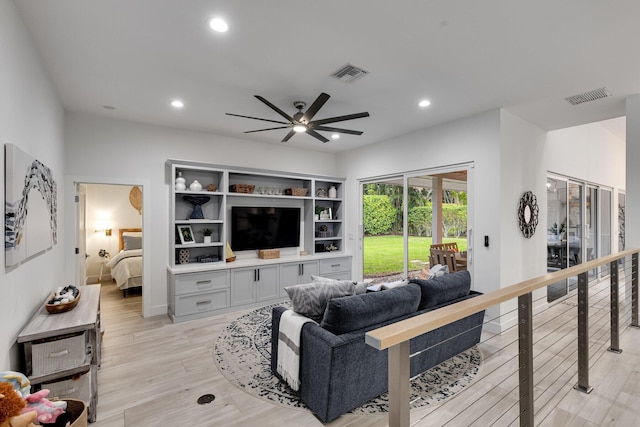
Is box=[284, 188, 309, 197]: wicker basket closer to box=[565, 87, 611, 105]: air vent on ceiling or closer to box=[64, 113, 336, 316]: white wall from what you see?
box=[64, 113, 336, 316]: white wall

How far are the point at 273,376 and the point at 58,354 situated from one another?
5.37 ft

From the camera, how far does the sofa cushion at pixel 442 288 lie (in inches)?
111

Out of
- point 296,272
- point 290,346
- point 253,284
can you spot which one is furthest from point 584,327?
point 253,284

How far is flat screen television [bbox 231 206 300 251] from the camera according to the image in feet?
17.3

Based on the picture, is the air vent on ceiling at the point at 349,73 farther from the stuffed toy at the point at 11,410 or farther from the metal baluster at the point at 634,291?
the metal baluster at the point at 634,291

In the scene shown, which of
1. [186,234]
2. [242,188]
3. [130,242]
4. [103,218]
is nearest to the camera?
[186,234]

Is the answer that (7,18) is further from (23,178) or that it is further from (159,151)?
(159,151)

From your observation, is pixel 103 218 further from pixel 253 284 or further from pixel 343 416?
pixel 343 416

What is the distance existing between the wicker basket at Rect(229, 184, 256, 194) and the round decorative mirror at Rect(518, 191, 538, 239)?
158 inches

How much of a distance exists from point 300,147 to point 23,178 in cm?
443

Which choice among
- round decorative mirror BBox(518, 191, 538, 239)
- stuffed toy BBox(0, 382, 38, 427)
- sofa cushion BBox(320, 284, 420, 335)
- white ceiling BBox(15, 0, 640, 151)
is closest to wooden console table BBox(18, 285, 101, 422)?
stuffed toy BBox(0, 382, 38, 427)

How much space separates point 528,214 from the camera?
435 cm

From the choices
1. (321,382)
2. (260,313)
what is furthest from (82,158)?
(321,382)

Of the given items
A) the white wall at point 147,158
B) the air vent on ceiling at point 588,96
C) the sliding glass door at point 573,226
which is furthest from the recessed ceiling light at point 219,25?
the sliding glass door at point 573,226
